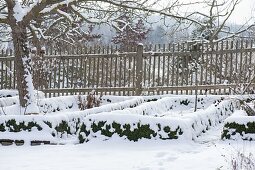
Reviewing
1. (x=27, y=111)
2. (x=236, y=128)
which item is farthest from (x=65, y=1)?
(x=236, y=128)

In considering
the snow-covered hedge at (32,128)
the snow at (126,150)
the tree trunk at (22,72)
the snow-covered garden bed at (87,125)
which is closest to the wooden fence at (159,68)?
the tree trunk at (22,72)

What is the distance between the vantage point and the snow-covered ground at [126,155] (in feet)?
15.8

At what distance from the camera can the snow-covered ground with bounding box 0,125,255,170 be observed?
15.8ft

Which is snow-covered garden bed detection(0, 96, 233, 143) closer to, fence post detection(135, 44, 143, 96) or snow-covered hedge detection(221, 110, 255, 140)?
snow-covered hedge detection(221, 110, 255, 140)

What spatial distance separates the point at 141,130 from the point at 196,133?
1.05m

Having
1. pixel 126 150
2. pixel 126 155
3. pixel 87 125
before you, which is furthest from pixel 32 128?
pixel 126 155

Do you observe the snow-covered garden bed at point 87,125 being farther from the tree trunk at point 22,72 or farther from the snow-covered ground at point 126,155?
the tree trunk at point 22,72

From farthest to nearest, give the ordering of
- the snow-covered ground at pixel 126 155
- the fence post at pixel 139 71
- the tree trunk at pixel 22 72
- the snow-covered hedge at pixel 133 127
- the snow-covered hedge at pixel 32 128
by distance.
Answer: the fence post at pixel 139 71
the tree trunk at pixel 22 72
the snow-covered hedge at pixel 32 128
the snow-covered hedge at pixel 133 127
the snow-covered ground at pixel 126 155

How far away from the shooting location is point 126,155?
18.0ft

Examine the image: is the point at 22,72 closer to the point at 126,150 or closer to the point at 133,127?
the point at 133,127

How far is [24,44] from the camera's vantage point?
8.03 m

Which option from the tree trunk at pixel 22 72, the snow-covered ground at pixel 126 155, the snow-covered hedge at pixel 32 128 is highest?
the tree trunk at pixel 22 72

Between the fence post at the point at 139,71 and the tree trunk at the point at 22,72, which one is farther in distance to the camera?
the fence post at the point at 139,71

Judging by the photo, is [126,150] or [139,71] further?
[139,71]
